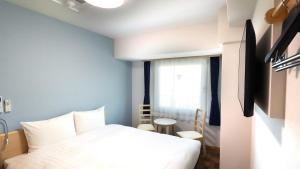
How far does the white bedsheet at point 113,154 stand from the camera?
163 cm

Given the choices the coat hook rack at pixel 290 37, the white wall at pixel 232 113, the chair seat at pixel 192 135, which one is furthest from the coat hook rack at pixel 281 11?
the chair seat at pixel 192 135

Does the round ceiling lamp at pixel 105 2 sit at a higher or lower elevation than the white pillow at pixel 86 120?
higher

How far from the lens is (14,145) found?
6.49ft

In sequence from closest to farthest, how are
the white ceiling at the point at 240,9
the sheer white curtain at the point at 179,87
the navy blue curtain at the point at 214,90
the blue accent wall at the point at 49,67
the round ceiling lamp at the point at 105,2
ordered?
the white ceiling at the point at 240,9 < the round ceiling lamp at the point at 105,2 < the blue accent wall at the point at 49,67 < the navy blue curtain at the point at 214,90 < the sheer white curtain at the point at 179,87

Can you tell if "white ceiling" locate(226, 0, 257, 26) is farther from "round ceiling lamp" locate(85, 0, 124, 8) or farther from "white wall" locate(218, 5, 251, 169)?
"round ceiling lamp" locate(85, 0, 124, 8)

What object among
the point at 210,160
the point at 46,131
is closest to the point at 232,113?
the point at 210,160

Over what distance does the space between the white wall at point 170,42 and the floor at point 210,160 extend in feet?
6.74

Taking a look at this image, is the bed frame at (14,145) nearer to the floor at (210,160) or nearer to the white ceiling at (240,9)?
the floor at (210,160)

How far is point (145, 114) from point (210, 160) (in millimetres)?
1809

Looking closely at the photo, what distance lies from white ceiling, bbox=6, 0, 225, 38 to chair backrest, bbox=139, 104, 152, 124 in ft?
6.51

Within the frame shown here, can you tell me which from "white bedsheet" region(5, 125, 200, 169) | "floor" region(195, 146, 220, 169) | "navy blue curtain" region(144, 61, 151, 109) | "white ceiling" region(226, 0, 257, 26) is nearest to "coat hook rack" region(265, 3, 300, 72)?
"white ceiling" region(226, 0, 257, 26)

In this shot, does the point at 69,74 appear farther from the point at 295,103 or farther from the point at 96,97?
the point at 295,103

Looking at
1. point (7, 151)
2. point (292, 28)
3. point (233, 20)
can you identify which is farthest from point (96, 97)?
point (292, 28)

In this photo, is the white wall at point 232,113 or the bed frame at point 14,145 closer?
the bed frame at point 14,145
